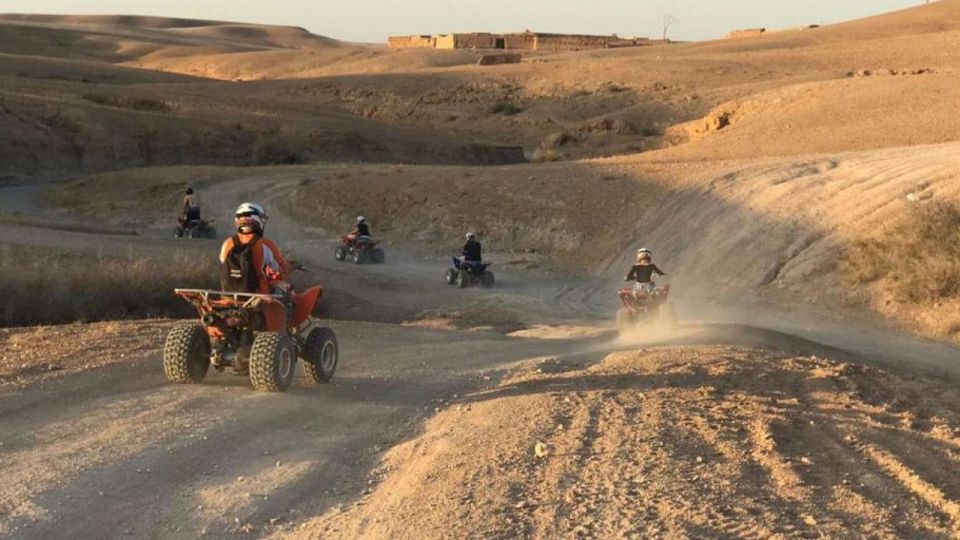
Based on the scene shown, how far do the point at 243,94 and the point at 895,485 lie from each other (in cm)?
7968

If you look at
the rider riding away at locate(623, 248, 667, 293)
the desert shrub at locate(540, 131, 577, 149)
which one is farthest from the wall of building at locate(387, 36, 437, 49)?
the rider riding away at locate(623, 248, 667, 293)

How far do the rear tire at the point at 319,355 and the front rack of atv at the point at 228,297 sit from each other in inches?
27.0

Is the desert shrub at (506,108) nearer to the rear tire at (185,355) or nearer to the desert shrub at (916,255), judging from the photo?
the desert shrub at (916,255)

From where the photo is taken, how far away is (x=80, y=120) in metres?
57.6

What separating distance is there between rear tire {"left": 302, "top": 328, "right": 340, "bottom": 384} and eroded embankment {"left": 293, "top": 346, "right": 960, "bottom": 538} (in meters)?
1.58

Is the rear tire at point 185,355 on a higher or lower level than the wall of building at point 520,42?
lower

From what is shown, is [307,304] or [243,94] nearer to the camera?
[307,304]

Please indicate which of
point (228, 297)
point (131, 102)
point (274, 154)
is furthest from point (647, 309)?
point (131, 102)

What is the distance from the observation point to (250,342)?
35.0 feet

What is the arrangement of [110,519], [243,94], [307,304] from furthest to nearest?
1. [243,94]
2. [307,304]
3. [110,519]

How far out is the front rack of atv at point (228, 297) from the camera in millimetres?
10133

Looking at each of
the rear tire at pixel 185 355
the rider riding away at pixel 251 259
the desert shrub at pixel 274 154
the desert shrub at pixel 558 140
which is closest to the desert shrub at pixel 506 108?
the desert shrub at pixel 558 140

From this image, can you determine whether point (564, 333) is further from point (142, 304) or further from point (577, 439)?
point (577, 439)

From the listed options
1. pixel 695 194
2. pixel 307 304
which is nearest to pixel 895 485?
pixel 307 304
